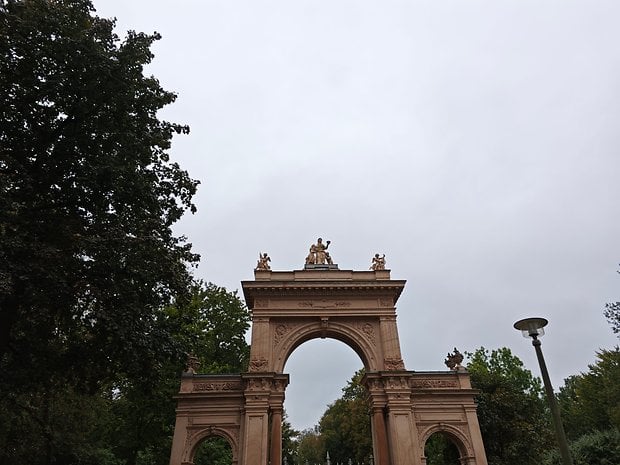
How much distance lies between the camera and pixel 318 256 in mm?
27406

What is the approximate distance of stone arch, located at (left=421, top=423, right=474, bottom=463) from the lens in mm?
21458

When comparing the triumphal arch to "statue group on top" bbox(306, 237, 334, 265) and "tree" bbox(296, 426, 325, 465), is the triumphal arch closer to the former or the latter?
"statue group on top" bbox(306, 237, 334, 265)

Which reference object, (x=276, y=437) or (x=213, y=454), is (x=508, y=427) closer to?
(x=276, y=437)

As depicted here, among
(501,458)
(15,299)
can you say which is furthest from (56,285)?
(501,458)

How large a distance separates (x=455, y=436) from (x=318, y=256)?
12.1 m

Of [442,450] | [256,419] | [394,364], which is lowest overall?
[256,419]

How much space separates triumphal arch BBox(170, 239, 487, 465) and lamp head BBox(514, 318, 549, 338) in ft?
46.3

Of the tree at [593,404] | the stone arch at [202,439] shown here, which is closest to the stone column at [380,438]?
the stone arch at [202,439]

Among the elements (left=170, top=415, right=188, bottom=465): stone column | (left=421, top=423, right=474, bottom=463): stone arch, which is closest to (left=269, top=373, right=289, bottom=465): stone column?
(left=170, top=415, right=188, bottom=465): stone column

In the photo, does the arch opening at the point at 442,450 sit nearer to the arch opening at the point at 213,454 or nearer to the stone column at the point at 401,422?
the stone column at the point at 401,422

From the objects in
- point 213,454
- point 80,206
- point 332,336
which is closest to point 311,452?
point 213,454

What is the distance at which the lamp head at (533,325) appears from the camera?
898 cm

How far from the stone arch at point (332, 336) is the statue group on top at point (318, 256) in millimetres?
4308

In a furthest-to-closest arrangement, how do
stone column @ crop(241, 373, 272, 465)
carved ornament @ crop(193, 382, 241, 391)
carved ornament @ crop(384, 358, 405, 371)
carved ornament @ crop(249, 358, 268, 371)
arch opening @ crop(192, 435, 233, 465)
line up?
arch opening @ crop(192, 435, 233, 465) → carved ornament @ crop(384, 358, 405, 371) → carved ornament @ crop(249, 358, 268, 371) → carved ornament @ crop(193, 382, 241, 391) → stone column @ crop(241, 373, 272, 465)
